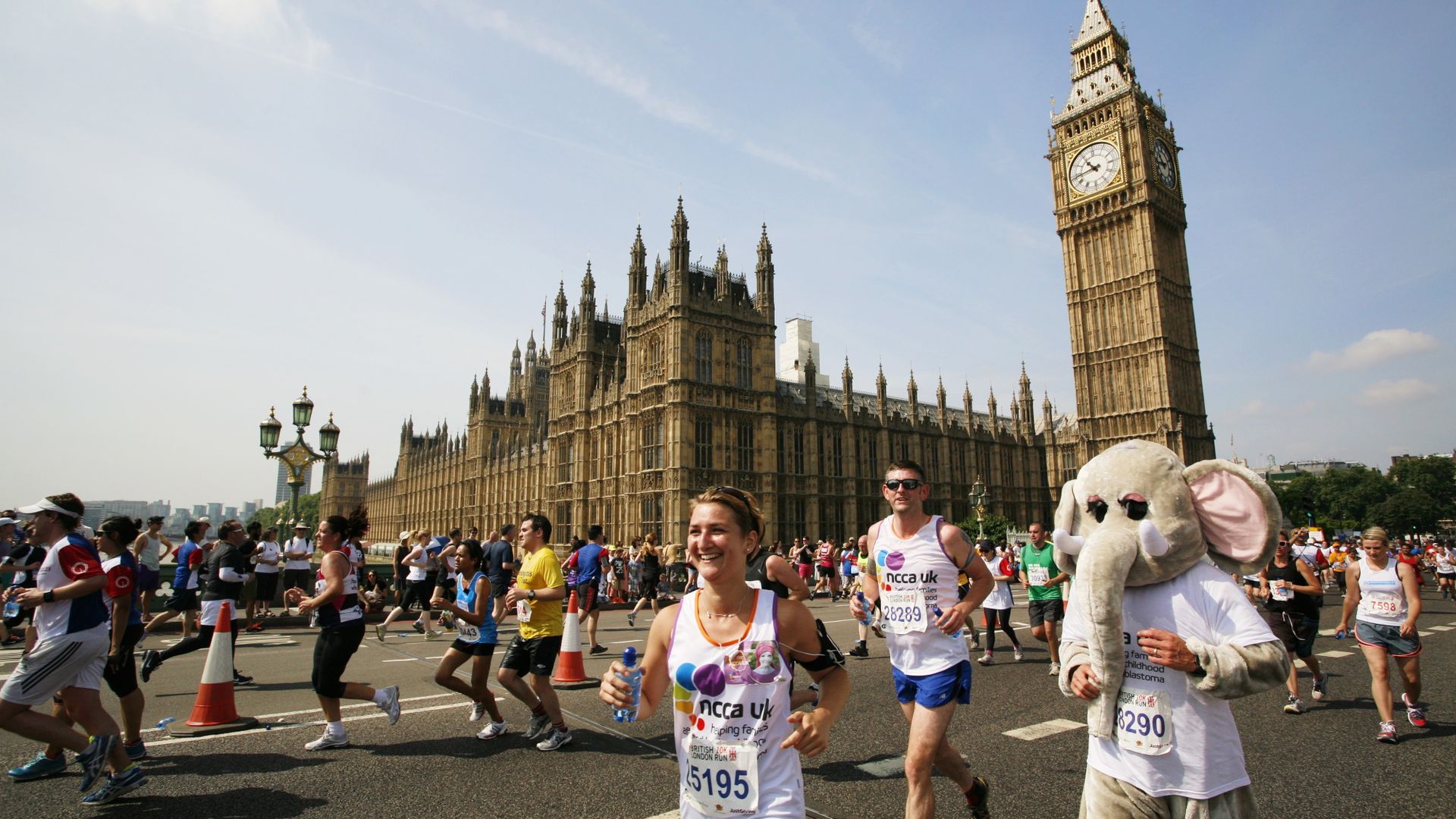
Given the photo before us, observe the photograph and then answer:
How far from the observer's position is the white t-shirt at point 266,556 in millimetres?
14203

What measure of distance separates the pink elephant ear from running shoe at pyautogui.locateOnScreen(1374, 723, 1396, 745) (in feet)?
16.4

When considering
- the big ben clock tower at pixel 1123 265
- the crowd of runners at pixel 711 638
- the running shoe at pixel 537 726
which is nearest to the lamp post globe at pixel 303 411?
the crowd of runners at pixel 711 638

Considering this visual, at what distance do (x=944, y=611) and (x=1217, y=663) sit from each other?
1920mm

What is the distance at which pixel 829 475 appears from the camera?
40.5 m

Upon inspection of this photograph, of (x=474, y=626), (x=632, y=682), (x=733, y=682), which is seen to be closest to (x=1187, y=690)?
(x=733, y=682)

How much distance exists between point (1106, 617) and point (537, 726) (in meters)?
4.95

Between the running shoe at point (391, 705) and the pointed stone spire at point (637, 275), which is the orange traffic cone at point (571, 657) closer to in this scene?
the running shoe at point (391, 705)

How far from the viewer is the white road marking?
20.6 ft

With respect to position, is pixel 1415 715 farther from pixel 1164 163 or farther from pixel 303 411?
pixel 1164 163

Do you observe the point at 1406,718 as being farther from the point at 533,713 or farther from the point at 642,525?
the point at 642,525

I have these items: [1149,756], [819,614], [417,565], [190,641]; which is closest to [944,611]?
[1149,756]

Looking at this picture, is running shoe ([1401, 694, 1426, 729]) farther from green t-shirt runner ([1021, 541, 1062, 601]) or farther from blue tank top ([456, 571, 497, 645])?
blue tank top ([456, 571, 497, 645])

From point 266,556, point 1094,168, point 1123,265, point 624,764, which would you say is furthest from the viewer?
point 1094,168

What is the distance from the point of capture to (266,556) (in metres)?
14.4
